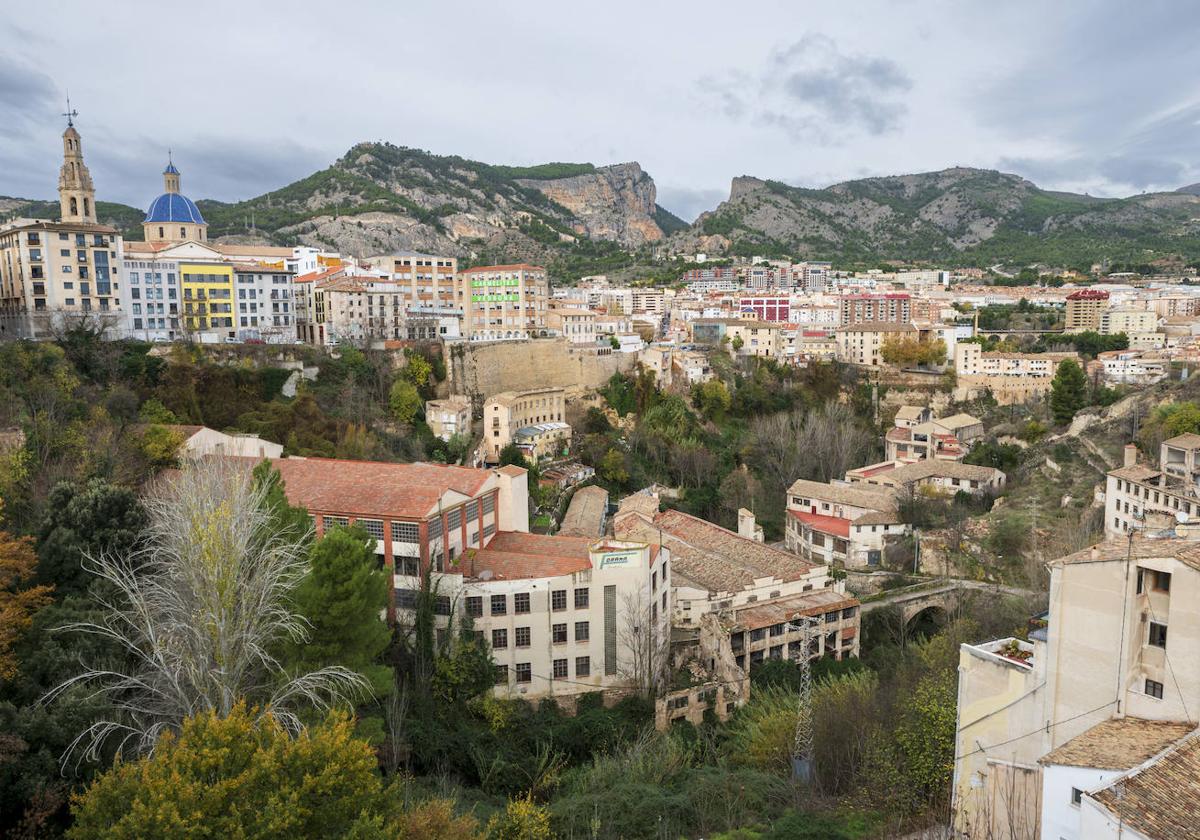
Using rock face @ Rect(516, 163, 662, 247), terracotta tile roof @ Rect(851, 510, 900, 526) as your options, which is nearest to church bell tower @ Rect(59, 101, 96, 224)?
terracotta tile roof @ Rect(851, 510, 900, 526)

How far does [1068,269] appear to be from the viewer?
111750 millimetres

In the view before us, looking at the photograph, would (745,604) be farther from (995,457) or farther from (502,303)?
(502,303)

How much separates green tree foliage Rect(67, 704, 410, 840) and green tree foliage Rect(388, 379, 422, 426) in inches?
1319

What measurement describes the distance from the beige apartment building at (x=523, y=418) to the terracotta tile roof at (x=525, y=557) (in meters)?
19.3

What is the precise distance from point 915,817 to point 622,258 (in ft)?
361

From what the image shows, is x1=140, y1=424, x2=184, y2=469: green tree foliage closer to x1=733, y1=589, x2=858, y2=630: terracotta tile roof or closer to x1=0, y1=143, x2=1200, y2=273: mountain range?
x1=733, y1=589, x2=858, y2=630: terracotta tile roof

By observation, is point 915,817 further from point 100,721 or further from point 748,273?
point 748,273

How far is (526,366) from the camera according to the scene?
53.9 metres

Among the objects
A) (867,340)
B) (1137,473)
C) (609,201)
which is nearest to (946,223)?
(609,201)

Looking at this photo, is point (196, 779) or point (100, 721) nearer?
point (196, 779)

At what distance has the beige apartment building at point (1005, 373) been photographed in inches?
2422

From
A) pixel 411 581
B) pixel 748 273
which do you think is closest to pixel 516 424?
pixel 411 581

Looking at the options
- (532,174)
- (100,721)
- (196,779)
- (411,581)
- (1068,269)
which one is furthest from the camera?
(532,174)

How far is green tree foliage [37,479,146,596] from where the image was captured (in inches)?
690
